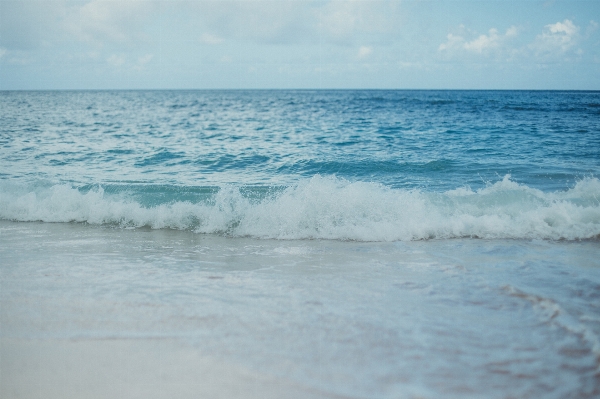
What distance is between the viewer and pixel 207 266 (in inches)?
197

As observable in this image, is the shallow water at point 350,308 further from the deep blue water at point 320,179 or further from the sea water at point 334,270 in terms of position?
the deep blue water at point 320,179

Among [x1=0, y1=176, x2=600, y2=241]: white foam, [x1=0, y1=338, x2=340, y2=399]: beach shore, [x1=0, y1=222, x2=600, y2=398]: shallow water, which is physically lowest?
[x1=0, y1=338, x2=340, y2=399]: beach shore

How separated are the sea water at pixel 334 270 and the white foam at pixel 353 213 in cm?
3

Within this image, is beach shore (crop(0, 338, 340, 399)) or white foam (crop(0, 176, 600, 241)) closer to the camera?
beach shore (crop(0, 338, 340, 399))

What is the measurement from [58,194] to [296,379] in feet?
24.1

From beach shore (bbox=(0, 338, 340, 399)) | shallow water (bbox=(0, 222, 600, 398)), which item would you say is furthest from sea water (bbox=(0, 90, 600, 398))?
beach shore (bbox=(0, 338, 340, 399))

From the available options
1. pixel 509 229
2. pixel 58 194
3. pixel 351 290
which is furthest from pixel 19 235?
pixel 509 229

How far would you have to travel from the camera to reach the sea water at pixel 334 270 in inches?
115

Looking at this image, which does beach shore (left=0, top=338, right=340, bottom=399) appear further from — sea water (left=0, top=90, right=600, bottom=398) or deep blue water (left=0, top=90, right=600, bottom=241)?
deep blue water (left=0, top=90, right=600, bottom=241)

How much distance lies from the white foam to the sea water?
32 millimetres

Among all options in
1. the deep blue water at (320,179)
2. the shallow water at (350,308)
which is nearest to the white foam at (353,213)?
the deep blue water at (320,179)

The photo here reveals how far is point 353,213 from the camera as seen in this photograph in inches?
276

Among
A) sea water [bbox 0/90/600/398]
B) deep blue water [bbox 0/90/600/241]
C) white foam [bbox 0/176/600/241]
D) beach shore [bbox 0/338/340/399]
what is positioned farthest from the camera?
deep blue water [bbox 0/90/600/241]

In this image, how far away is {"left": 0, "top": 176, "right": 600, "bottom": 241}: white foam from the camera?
6449 mm
